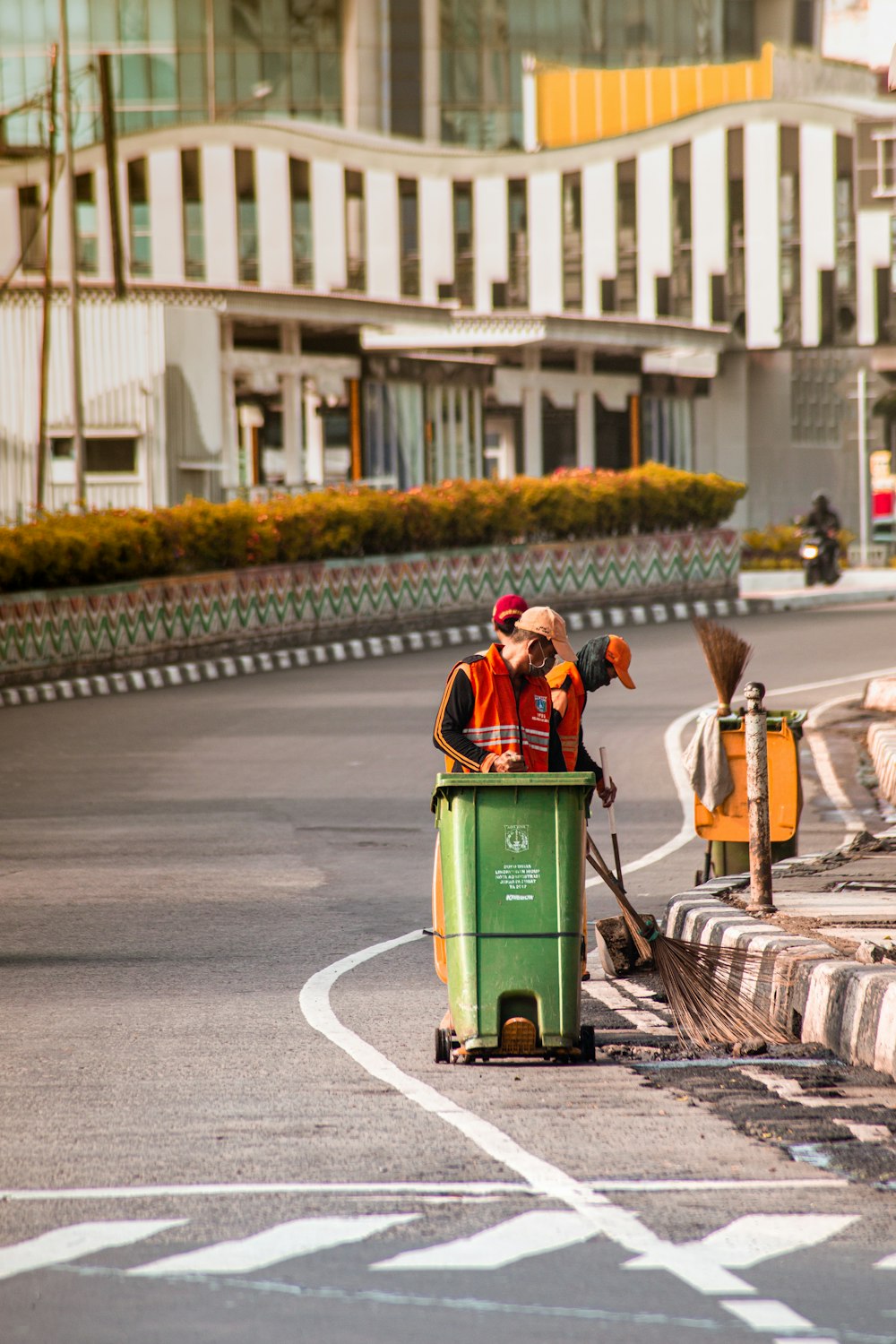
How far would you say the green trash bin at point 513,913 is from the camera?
755cm

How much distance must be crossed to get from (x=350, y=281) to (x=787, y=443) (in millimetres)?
12010

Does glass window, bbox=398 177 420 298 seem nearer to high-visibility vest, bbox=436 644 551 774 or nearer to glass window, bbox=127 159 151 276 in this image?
glass window, bbox=127 159 151 276

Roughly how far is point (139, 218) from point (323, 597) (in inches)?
1029

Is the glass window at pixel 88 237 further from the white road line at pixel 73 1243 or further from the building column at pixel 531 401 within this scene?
the white road line at pixel 73 1243

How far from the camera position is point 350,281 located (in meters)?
55.4

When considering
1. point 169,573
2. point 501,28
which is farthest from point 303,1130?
point 501,28

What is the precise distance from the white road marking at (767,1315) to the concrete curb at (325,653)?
2037 centimetres

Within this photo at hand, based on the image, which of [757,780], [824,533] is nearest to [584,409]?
[824,533]

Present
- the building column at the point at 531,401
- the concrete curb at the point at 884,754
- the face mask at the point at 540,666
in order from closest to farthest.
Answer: the face mask at the point at 540,666 → the concrete curb at the point at 884,754 → the building column at the point at 531,401

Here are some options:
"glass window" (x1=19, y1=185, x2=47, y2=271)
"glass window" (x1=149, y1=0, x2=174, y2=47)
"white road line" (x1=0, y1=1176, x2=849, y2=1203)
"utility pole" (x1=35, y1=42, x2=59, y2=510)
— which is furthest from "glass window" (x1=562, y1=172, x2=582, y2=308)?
"white road line" (x1=0, y1=1176, x2=849, y2=1203)

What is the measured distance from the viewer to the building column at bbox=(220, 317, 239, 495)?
36656mm

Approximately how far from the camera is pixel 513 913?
7641 millimetres

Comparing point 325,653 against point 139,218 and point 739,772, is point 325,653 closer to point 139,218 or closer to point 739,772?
point 739,772

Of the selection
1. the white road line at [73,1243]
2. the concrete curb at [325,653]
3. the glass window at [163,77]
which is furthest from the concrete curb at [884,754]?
the glass window at [163,77]
